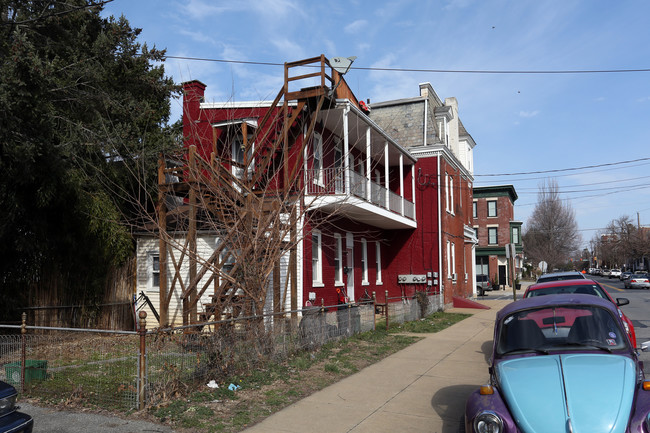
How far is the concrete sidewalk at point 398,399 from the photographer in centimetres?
643

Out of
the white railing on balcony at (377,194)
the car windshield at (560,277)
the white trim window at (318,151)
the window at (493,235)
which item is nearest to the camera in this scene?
the car windshield at (560,277)

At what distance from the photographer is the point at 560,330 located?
18.1 feet

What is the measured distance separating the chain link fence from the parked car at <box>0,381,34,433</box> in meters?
1.61

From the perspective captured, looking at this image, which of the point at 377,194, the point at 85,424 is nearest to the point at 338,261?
the point at 377,194

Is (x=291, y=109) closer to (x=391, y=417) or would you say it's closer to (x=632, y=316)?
(x=391, y=417)

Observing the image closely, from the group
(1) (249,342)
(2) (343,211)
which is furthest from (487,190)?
(1) (249,342)

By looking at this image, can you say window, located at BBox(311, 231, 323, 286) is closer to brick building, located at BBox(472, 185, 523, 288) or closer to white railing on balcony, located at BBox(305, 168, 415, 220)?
white railing on balcony, located at BBox(305, 168, 415, 220)

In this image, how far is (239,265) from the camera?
9516mm

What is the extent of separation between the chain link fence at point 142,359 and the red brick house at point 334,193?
4.74 ft

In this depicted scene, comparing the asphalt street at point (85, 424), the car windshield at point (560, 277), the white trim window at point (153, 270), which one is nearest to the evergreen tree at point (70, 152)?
the white trim window at point (153, 270)

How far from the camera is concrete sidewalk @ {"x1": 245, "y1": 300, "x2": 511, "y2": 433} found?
6.43m

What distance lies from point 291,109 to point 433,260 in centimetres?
1088

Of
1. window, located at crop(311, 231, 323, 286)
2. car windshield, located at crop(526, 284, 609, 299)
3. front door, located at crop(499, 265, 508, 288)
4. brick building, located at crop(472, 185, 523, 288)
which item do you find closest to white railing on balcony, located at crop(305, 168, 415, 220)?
window, located at crop(311, 231, 323, 286)

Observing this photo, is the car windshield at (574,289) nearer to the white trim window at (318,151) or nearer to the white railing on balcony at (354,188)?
the white railing on balcony at (354,188)
